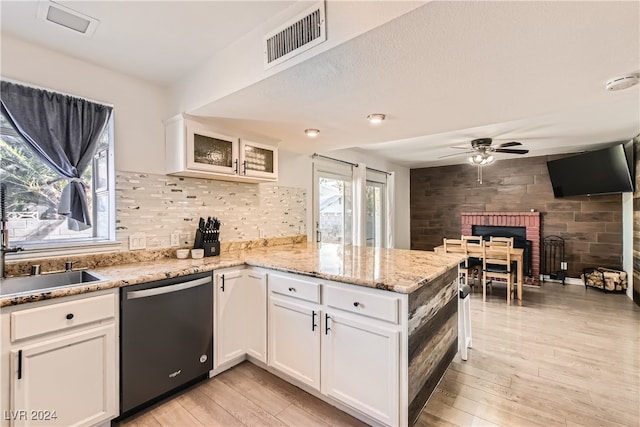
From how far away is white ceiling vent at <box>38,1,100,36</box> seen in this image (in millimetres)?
1558

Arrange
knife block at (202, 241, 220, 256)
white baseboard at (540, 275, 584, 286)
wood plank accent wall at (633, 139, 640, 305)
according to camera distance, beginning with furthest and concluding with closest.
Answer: white baseboard at (540, 275, 584, 286) → wood plank accent wall at (633, 139, 640, 305) → knife block at (202, 241, 220, 256)

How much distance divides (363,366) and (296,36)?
70.6 inches

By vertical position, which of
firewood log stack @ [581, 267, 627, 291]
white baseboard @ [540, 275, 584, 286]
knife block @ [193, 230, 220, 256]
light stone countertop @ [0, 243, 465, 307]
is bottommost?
white baseboard @ [540, 275, 584, 286]

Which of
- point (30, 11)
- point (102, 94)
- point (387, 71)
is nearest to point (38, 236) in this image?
point (102, 94)

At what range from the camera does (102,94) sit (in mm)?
2186

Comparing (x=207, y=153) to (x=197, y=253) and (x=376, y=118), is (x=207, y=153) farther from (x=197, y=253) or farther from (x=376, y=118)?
(x=376, y=118)

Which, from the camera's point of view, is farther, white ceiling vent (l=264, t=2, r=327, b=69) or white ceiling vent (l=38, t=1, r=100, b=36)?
white ceiling vent (l=38, t=1, r=100, b=36)

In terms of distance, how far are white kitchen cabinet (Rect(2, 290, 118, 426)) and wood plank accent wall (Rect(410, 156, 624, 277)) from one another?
5.96 metres

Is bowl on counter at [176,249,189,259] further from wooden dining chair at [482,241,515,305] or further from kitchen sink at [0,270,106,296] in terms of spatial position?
wooden dining chair at [482,241,515,305]

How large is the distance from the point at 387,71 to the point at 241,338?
2.12 meters

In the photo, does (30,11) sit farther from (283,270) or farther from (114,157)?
(283,270)

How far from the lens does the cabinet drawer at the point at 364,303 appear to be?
156cm

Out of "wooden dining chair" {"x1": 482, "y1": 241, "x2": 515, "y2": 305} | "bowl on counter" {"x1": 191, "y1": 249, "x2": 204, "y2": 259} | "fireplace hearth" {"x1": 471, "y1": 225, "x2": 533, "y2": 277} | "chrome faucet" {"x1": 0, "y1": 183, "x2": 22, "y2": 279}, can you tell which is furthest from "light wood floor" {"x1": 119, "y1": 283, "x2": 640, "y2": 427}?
"fireplace hearth" {"x1": 471, "y1": 225, "x2": 533, "y2": 277}

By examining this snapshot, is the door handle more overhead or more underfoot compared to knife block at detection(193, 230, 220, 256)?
more underfoot
